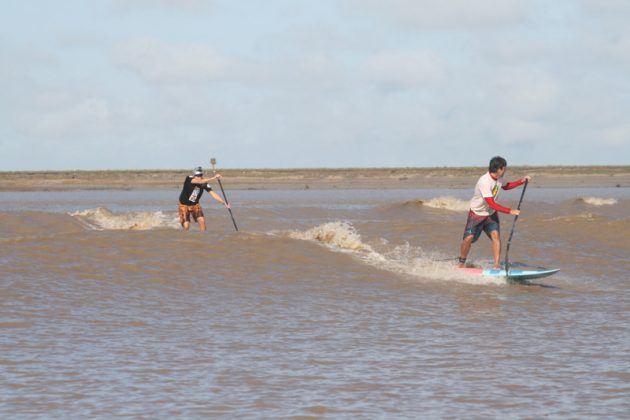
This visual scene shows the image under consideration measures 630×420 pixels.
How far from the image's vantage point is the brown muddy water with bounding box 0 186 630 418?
695cm

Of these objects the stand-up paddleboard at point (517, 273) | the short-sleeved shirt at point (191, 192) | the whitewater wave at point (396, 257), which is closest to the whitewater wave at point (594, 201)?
the whitewater wave at point (396, 257)

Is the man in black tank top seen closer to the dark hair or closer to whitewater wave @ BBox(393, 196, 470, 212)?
the dark hair

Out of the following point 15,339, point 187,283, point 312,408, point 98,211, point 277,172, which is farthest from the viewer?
point 277,172

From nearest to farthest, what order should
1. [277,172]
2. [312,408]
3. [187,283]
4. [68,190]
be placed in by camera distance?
[312,408]
[187,283]
[68,190]
[277,172]

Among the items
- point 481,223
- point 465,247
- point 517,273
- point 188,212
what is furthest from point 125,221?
point 517,273

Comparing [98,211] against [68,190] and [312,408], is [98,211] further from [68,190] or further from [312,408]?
[68,190]

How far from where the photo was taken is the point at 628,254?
1797cm

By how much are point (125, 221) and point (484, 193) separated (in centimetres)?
1600

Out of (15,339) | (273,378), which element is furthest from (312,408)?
(15,339)

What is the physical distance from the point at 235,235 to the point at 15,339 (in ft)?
23.9

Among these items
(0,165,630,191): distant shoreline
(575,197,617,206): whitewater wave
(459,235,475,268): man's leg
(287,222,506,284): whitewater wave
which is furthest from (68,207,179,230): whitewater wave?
(0,165,630,191): distant shoreline

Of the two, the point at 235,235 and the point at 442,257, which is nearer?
the point at 235,235

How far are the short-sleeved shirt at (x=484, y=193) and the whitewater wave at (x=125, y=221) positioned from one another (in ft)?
41.7

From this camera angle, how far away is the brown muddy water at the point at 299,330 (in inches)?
274
